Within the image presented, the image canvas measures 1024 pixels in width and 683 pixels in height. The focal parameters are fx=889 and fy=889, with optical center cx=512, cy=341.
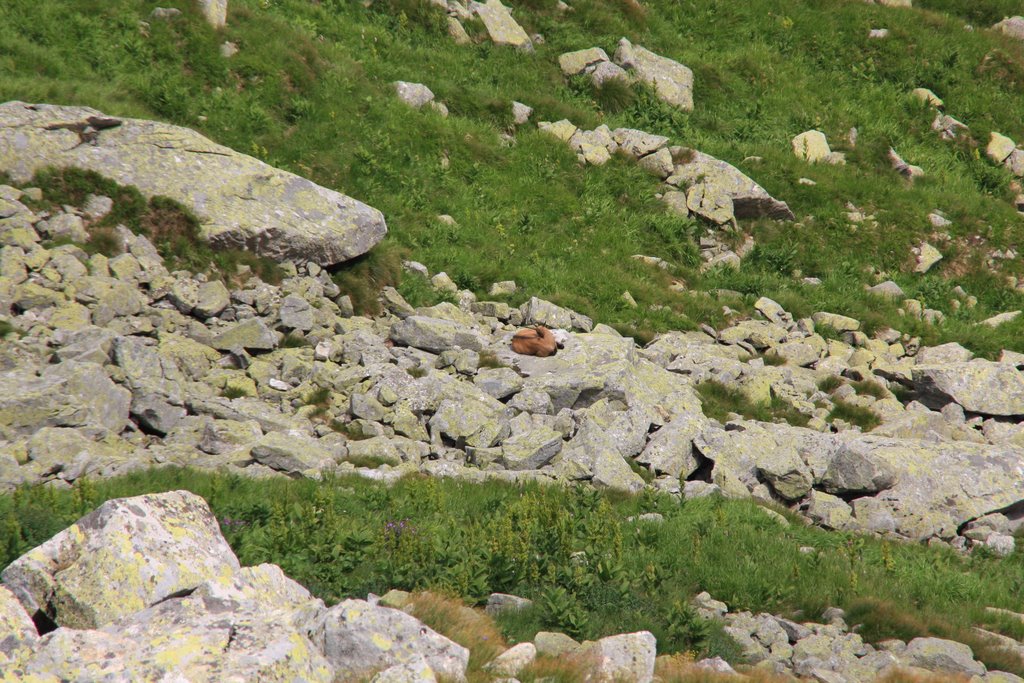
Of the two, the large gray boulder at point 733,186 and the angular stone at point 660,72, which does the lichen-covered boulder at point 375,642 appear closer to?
the large gray boulder at point 733,186

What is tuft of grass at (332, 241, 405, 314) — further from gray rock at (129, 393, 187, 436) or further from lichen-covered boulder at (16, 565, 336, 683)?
lichen-covered boulder at (16, 565, 336, 683)

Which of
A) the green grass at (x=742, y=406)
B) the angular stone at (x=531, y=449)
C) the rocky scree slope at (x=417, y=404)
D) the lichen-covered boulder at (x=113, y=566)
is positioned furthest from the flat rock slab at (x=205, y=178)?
the lichen-covered boulder at (x=113, y=566)

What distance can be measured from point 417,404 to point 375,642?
805cm

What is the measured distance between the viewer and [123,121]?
17.9 metres

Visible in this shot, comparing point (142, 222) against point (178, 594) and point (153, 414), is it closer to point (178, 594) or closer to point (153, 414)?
point (153, 414)

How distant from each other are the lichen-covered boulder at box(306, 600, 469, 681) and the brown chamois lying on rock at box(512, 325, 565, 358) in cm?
1090

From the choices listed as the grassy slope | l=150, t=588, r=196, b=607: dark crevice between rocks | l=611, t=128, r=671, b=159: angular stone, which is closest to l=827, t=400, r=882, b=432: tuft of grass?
the grassy slope

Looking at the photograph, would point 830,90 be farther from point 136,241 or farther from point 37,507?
point 37,507

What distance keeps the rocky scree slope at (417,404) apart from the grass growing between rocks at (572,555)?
1089 millimetres

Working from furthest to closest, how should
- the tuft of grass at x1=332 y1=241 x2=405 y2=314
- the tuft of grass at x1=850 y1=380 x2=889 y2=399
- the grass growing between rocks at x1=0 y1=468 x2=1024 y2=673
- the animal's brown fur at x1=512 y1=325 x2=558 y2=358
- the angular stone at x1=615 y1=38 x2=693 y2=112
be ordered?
the angular stone at x1=615 y1=38 x2=693 y2=112 → the tuft of grass at x1=850 y1=380 x2=889 y2=399 → the tuft of grass at x1=332 y1=241 x2=405 y2=314 → the animal's brown fur at x1=512 y1=325 x2=558 y2=358 → the grass growing between rocks at x1=0 y1=468 x2=1024 y2=673

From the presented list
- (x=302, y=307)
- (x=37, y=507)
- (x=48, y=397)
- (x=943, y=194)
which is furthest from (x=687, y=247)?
(x=37, y=507)

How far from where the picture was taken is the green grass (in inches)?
664

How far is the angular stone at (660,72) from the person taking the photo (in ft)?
100

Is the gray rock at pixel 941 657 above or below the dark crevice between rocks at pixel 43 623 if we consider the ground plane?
below
